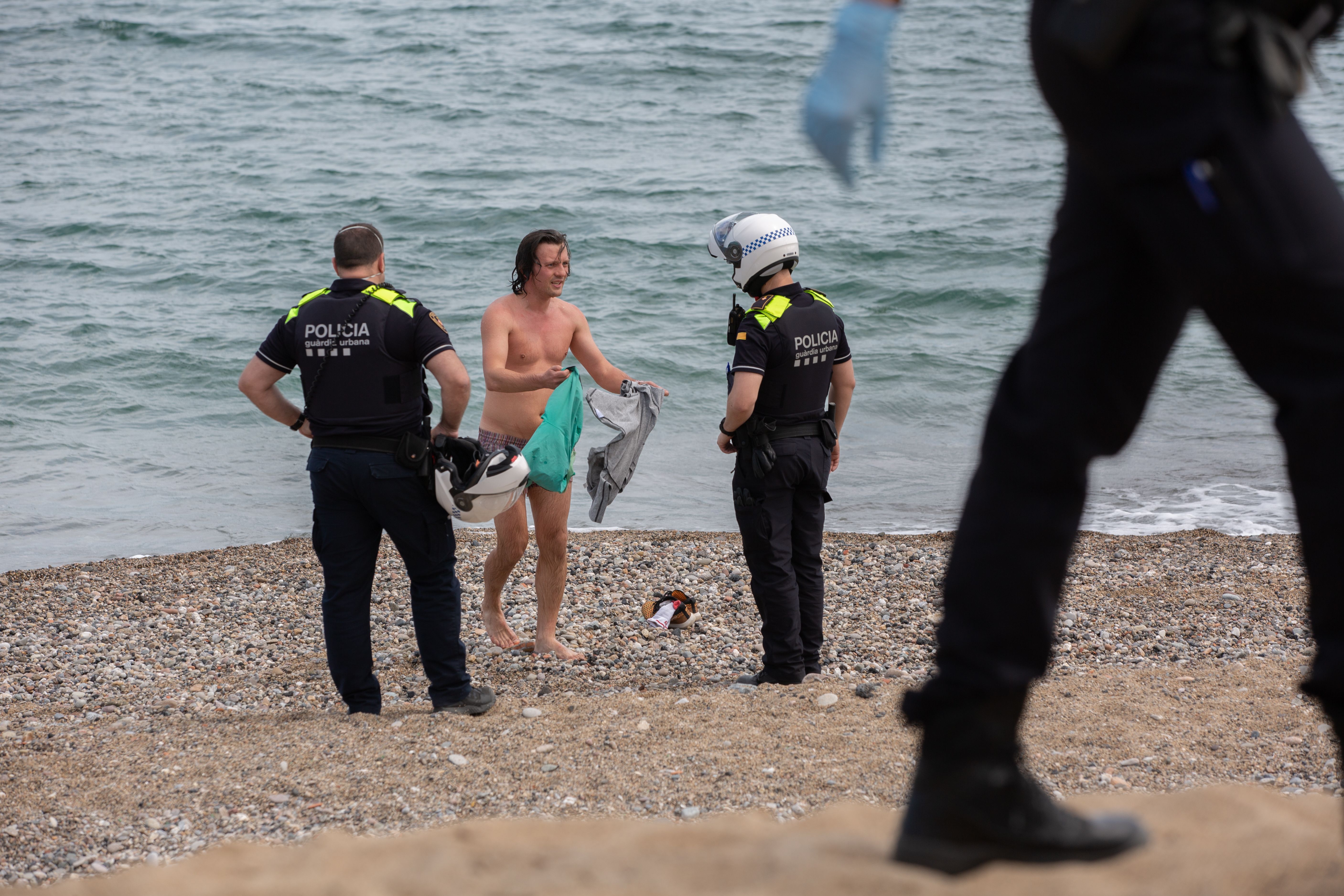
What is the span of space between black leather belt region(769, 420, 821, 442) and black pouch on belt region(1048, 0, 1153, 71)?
4.20 metres

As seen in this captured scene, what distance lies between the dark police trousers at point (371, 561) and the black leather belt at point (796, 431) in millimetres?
1687

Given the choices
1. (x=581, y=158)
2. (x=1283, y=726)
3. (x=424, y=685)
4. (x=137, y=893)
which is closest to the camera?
(x=137, y=893)

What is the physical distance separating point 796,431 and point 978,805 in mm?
4006

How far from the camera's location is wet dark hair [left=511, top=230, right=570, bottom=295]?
6.14 m

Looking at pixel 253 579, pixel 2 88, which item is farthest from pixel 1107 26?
pixel 2 88

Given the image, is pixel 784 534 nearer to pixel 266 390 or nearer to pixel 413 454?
pixel 413 454

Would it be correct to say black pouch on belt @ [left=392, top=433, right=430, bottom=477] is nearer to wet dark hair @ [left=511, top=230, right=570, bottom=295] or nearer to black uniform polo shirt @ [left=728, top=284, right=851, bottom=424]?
wet dark hair @ [left=511, top=230, right=570, bottom=295]

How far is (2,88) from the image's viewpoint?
90.7ft

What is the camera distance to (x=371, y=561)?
5371 mm

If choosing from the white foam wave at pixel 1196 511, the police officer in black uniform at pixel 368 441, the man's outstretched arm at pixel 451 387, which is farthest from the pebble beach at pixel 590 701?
the man's outstretched arm at pixel 451 387

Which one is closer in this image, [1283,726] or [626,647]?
[1283,726]

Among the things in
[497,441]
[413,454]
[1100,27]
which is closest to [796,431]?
[497,441]

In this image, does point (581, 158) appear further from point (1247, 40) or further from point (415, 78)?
point (1247, 40)

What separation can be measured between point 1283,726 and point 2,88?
31.8 m
